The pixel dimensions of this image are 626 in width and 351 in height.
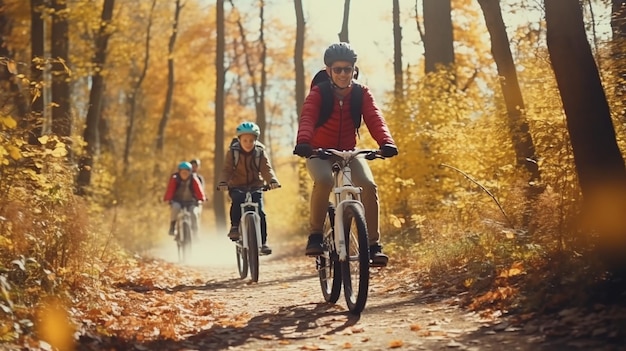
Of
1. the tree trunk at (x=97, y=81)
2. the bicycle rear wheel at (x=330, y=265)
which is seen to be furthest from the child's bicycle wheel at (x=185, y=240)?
the bicycle rear wheel at (x=330, y=265)

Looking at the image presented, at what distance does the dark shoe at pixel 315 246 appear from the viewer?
7.53 m

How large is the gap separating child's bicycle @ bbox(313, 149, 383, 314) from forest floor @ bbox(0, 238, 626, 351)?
271mm

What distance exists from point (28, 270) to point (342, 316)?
2817 mm

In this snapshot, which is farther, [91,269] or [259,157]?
[259,157]

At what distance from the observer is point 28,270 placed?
6367mm

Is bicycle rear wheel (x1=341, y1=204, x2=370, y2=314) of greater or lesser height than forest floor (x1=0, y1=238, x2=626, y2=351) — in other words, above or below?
above

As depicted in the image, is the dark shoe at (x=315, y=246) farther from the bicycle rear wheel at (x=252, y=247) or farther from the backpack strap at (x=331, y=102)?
the bicycle rear wheel at (x=252, y=247)

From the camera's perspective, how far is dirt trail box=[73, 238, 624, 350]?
5590 mm

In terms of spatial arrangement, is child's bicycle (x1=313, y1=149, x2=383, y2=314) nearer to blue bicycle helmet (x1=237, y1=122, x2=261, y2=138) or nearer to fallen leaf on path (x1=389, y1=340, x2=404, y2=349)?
fallen leaf on path (x1=389, y1=340, x2=404, y2=349)

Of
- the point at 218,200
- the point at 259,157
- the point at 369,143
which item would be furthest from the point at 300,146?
the point at 218,200

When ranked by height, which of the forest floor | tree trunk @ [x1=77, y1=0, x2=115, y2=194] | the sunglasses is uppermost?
tree trunk @ [x1=77, y1=0, x2=115, y2=194]

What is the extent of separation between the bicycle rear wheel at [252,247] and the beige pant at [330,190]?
311 centimetres

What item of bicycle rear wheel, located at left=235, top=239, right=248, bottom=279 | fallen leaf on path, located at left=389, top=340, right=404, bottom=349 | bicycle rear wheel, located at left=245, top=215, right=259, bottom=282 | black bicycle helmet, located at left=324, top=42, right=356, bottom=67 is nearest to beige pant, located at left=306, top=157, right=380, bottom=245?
black bicycle helmet, located at left=324, top=42, right=356, bottom=67

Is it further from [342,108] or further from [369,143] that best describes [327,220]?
[369,143]
